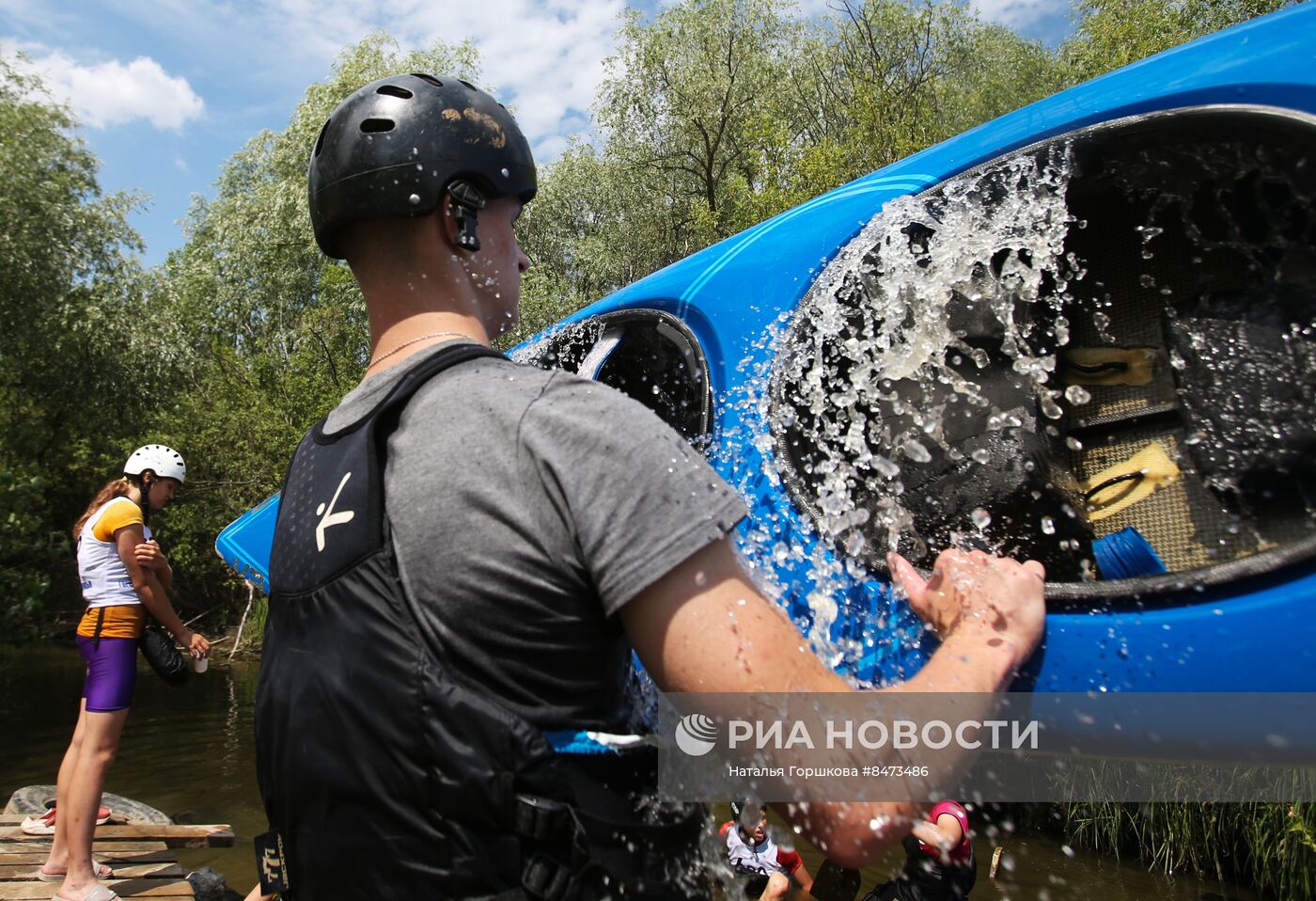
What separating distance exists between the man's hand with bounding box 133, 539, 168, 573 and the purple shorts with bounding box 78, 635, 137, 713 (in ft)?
1.07

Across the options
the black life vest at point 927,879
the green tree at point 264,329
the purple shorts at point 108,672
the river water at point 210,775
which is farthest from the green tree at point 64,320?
the black life vest at point 927,879

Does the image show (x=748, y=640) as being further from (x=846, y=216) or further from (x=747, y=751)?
(x=846, y=216)

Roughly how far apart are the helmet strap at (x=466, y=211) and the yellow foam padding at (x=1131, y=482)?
2219 millimetres

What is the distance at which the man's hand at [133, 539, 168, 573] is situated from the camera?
3.88 meters

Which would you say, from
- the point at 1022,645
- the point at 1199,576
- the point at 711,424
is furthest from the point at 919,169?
the point at 1022,645

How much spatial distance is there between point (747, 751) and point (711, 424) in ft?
5.01

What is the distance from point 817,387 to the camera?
7.94 ft

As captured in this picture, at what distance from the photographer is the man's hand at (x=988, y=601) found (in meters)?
1.34

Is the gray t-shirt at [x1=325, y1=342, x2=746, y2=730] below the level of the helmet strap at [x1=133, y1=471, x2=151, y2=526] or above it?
below

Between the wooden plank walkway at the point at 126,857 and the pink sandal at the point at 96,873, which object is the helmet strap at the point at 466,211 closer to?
the pink sandal at the point at 96,873

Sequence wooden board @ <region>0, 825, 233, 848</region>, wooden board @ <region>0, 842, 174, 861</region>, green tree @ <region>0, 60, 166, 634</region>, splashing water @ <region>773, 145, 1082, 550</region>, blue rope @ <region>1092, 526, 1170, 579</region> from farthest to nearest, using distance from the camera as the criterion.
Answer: green tree @ <region>0, 60, 166, 634</region>
wooden board @ <region>0, 825, 233, 848</region>
wooden board @ <region>0, 842, 174, 861</region>
splashing water @ <region>773, 145, 1082, 550</region>
blue rope @ <region>1092, 526, 1170, 579</region>

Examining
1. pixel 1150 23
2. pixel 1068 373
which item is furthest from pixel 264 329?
pixel 1068 373

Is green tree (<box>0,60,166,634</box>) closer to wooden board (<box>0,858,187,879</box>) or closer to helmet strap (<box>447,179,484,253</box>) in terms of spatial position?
wooden board (<box>0,858,187,879</box>)

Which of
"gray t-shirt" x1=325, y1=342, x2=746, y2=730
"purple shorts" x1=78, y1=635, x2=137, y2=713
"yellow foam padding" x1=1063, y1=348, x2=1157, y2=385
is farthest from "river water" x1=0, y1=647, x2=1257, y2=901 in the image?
"gray t-shirt" x1=325, y1=342, x2=746, y2=730
